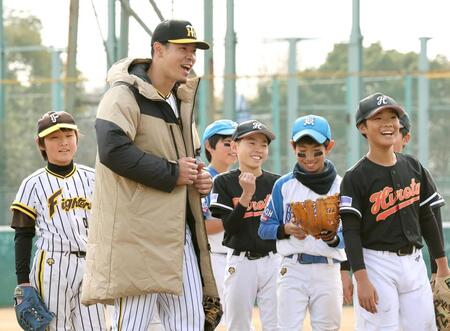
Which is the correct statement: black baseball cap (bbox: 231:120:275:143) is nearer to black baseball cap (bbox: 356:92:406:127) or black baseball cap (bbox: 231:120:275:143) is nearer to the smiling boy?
the smiling boy

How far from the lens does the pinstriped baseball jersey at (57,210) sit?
22.6ft

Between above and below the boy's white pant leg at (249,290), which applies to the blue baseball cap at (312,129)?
above

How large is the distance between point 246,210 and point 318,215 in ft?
2.60

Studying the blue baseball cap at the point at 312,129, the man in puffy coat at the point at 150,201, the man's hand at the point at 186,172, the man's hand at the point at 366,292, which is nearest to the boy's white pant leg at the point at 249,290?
the blue baseball cap at the point at 312,129

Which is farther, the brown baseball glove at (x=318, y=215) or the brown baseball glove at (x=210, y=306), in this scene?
the brown baseball glove at (x=318, y=215)

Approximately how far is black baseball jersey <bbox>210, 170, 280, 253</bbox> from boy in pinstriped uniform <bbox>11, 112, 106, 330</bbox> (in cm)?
98

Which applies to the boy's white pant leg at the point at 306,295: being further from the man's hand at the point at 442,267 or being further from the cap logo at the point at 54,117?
the cap logo at the point at 54,117

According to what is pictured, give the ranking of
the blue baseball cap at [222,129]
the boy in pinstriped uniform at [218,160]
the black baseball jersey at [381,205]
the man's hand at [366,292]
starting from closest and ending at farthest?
the man's hand at [366,292], the black baseball jersey at [381,205], the boy in pinstriped uniform at [218,160], the blue baseball cap at [222,129]

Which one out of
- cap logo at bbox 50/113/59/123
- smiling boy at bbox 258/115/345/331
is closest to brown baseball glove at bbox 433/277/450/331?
smiling boy at bbox 258/115/345/331

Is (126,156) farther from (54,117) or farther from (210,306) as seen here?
(54,117)

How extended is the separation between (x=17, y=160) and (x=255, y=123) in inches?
236

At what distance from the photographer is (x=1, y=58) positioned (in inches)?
530

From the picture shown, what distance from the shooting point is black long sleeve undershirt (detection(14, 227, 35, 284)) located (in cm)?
679

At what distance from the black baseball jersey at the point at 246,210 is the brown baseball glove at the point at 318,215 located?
624 mm
